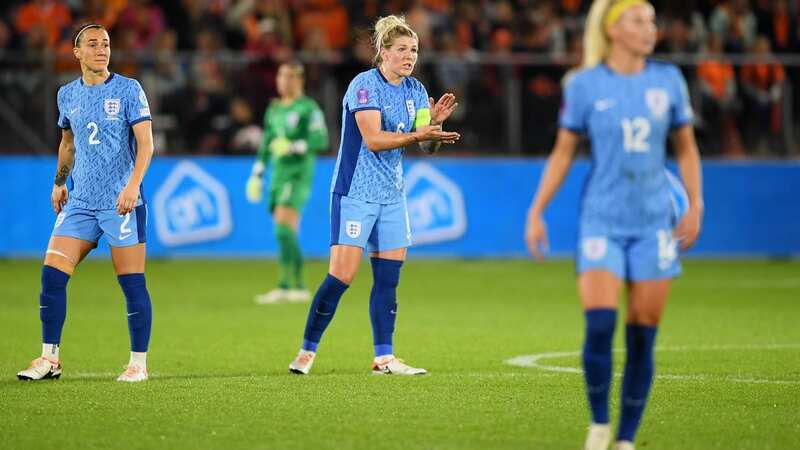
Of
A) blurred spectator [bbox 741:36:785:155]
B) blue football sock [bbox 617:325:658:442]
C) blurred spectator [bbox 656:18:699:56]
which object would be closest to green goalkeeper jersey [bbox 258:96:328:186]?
blurred spectator [bbox 656:18:699:56]

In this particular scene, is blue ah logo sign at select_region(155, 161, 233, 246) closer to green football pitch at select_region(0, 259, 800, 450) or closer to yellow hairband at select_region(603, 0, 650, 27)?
green football pitch at select_region(0, 259, 800, 450)

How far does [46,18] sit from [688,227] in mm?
17716

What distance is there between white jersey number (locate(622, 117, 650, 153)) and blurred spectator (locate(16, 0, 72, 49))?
16917 millimetres

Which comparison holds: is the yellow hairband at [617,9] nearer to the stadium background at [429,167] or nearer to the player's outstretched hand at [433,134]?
the player's outstretched hand at [433,134]

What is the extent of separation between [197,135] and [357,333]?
366 inches

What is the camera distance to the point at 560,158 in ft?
20.9

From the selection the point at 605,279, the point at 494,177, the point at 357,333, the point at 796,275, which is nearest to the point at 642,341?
the point at 605,279

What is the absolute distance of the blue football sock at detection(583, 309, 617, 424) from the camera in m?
6.32

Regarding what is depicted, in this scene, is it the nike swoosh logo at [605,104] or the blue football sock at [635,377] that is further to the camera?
the blue football sock at [635,377]

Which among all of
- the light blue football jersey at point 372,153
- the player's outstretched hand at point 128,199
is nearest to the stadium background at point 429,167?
the light blue football jersey at point 372,153

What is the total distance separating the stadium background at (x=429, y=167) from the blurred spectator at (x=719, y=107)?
3 centimetres

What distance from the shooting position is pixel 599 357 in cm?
640

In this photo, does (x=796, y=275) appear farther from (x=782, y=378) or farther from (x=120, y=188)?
(x=120, y=188)

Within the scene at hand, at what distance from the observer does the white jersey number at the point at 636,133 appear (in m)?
6.32
